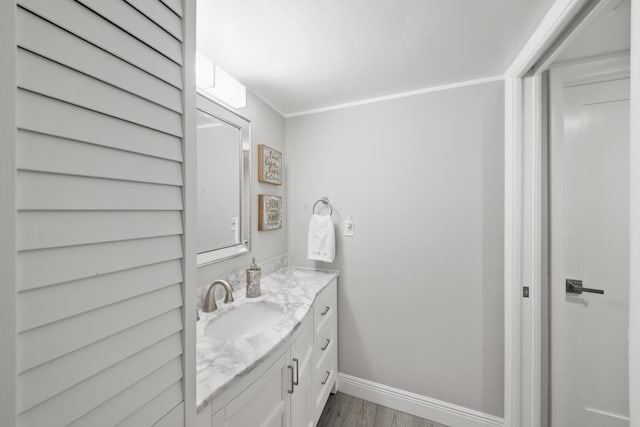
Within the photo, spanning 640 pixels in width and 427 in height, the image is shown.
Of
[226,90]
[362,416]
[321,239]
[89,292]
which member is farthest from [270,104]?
[362,416]

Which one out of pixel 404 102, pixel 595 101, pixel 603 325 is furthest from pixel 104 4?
pixel 603 325

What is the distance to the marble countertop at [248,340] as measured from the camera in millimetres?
756

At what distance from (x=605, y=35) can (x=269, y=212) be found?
203 centimetres

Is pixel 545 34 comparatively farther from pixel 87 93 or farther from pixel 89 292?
pixel 89 292

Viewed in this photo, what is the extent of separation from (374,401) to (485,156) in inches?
73.8

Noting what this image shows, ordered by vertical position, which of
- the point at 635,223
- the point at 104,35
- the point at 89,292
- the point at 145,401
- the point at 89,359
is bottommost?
the point at 145,401

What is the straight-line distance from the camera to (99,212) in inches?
17.2

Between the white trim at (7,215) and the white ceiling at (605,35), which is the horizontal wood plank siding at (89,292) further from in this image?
the white ceiling at (605,35)

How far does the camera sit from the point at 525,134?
1.36m

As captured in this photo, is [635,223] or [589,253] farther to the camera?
[589,253]

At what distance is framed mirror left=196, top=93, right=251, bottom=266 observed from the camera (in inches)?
54.3

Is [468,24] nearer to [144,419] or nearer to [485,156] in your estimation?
[485,156]

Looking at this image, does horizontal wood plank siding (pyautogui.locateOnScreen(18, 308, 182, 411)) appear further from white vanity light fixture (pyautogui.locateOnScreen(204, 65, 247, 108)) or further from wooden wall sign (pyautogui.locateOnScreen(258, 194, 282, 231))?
wooden wall sign (pyautogui.locateOnScreen(258, 194, 282, 231))

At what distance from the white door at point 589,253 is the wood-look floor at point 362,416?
803 millimetres
